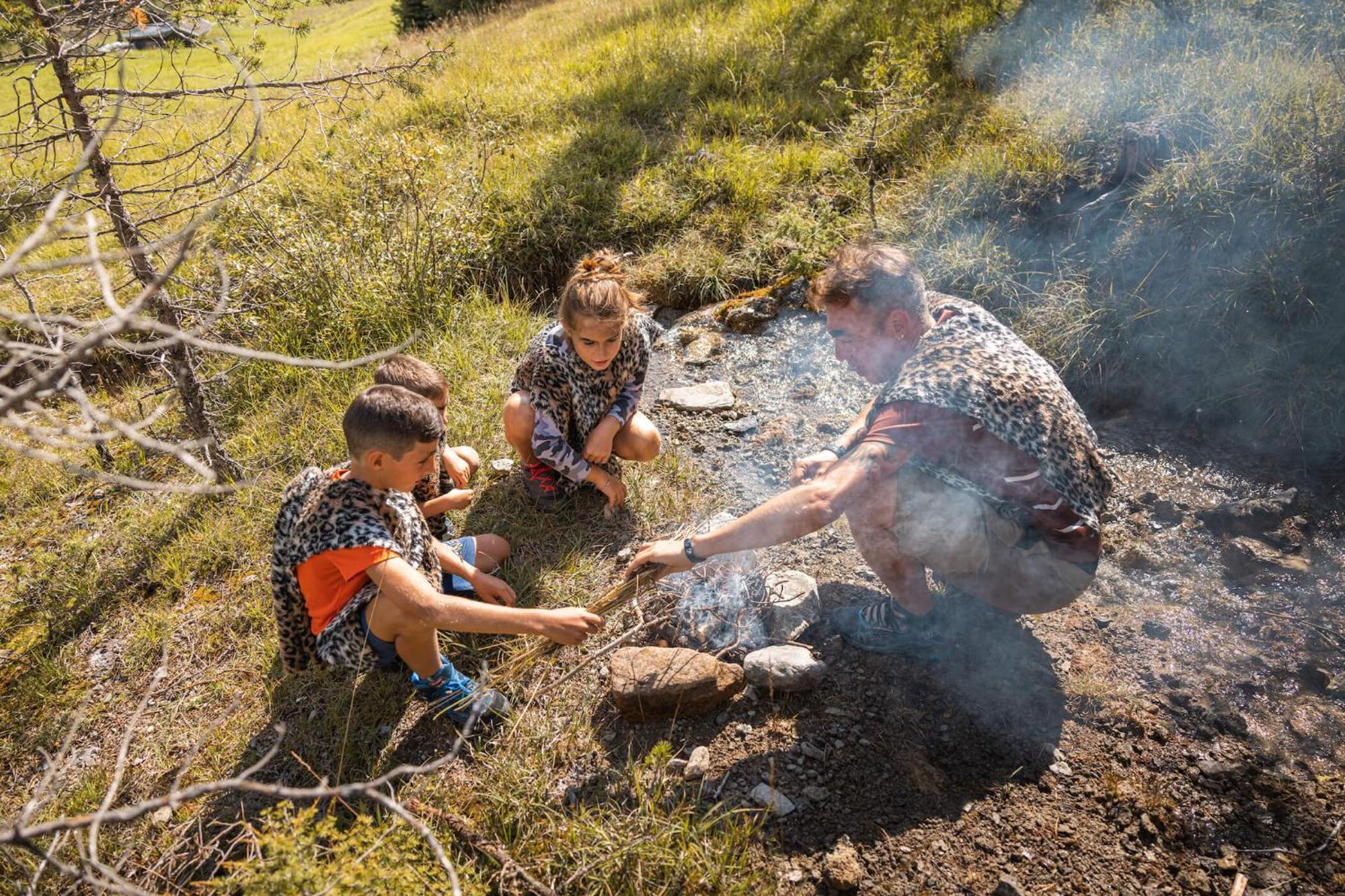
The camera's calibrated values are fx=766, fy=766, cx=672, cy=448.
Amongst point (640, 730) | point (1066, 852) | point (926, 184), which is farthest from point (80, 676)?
point (926, 184)

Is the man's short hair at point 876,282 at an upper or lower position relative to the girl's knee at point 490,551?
upper

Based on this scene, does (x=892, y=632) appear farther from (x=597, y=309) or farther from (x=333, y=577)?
(x=333, y=577)

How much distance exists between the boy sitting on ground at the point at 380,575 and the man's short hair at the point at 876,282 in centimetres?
134

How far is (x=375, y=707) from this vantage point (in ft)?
9.30

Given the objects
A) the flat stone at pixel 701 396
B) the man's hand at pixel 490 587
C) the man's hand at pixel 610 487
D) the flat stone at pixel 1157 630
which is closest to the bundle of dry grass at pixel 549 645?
the man's hand at pixel 490 587

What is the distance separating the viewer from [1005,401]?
2.37 meters

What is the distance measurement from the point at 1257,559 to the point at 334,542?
354 centimetres

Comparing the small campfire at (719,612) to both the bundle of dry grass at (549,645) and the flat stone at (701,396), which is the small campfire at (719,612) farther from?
the flat stone at (701,396)

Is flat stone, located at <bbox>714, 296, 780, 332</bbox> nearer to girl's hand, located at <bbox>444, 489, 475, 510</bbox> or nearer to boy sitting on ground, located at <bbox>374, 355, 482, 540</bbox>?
boy sitting on ground, located at <bbox>374, 355, 482, 540</bbox>

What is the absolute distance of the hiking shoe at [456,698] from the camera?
2.69 metres

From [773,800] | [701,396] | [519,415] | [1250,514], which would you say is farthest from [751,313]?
[773,800]

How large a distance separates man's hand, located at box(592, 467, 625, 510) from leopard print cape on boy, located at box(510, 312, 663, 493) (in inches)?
7.1

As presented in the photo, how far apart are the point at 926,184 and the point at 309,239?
3983 millimetres

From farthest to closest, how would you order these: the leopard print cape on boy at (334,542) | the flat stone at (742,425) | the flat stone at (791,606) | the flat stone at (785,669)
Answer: the flat stone at (742,425) → the flat stone at (791,606) → the flat stone at (785,669) → the leopard print cape on boy at (334,542)
